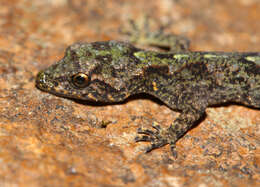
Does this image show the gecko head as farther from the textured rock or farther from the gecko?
the textured rock

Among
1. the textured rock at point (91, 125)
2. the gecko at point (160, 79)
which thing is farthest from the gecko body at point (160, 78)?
the textured rock at point (91, 125)

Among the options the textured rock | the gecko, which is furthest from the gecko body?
the textured rock

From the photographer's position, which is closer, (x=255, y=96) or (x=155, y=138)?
(x=155, y=138)

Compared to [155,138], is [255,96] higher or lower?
higher

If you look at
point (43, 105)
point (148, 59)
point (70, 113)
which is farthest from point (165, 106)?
point (43, 105)

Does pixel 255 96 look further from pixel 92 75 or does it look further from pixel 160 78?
pixel 92 75

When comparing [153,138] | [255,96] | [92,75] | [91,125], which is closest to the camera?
[153,138]

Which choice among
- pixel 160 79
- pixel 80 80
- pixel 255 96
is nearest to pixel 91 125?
pixel 80 80
